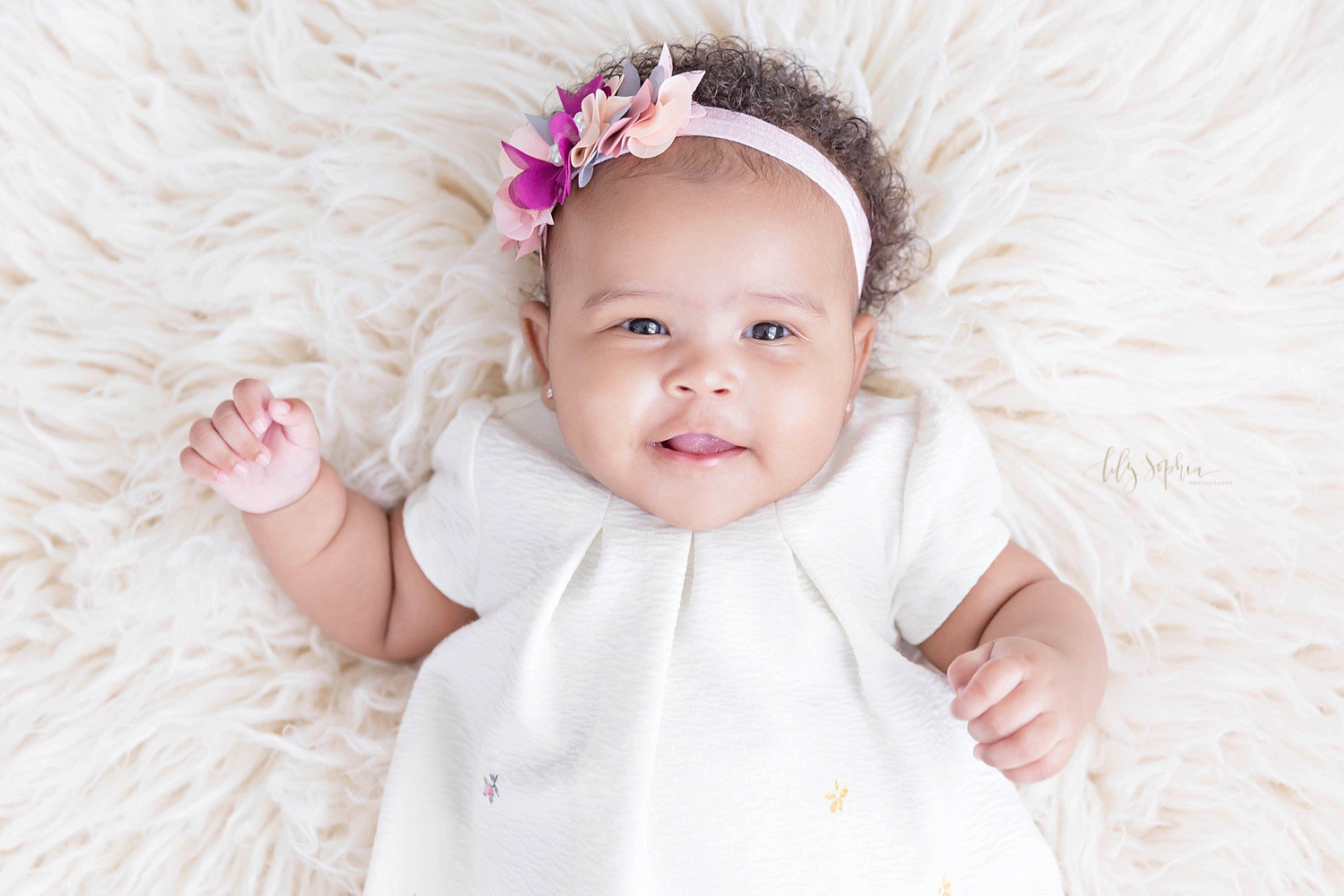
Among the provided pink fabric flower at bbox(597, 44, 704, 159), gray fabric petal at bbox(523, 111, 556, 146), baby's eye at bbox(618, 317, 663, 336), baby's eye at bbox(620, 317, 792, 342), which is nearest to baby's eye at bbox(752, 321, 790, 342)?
baby's eye at bbox(620, 317, 792, 342)

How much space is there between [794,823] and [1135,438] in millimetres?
732

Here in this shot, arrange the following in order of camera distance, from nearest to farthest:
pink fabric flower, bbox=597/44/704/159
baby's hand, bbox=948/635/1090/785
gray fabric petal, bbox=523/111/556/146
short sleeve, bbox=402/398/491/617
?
1. baby's hand, bbox=948/635/1090/785
2. pink fabric flower, bbox=597/44/704/159
3. gray fabric petal, bbox=523/111/556/146
4. short sleeve, bbox=402/398/491/617

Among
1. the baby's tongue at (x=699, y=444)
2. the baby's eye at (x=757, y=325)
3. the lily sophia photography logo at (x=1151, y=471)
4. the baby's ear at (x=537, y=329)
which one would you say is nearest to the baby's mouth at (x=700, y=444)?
the baby's tongue at (x=699, y=444)

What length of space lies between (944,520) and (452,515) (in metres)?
0.67

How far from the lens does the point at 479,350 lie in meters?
1.65

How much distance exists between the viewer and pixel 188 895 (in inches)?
57.9

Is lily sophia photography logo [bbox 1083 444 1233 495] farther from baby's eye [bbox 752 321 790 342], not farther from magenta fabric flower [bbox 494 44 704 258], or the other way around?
magenta fabric flower [bbox 494 44 704 258]

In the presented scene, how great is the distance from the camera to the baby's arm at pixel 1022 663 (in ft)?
4.11

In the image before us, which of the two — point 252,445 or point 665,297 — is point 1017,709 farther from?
point 252,445

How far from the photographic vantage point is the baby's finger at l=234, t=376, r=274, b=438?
1394 mm

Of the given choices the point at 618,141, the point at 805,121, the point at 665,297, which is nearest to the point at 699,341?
the point at 665,297

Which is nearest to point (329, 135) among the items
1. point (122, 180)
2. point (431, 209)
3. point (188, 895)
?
point (431, 209)

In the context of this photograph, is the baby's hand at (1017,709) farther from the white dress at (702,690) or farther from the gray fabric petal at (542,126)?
the gray fabric petal at (542,126)

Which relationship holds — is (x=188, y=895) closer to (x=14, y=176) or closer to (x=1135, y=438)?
(x=14, y=176)
